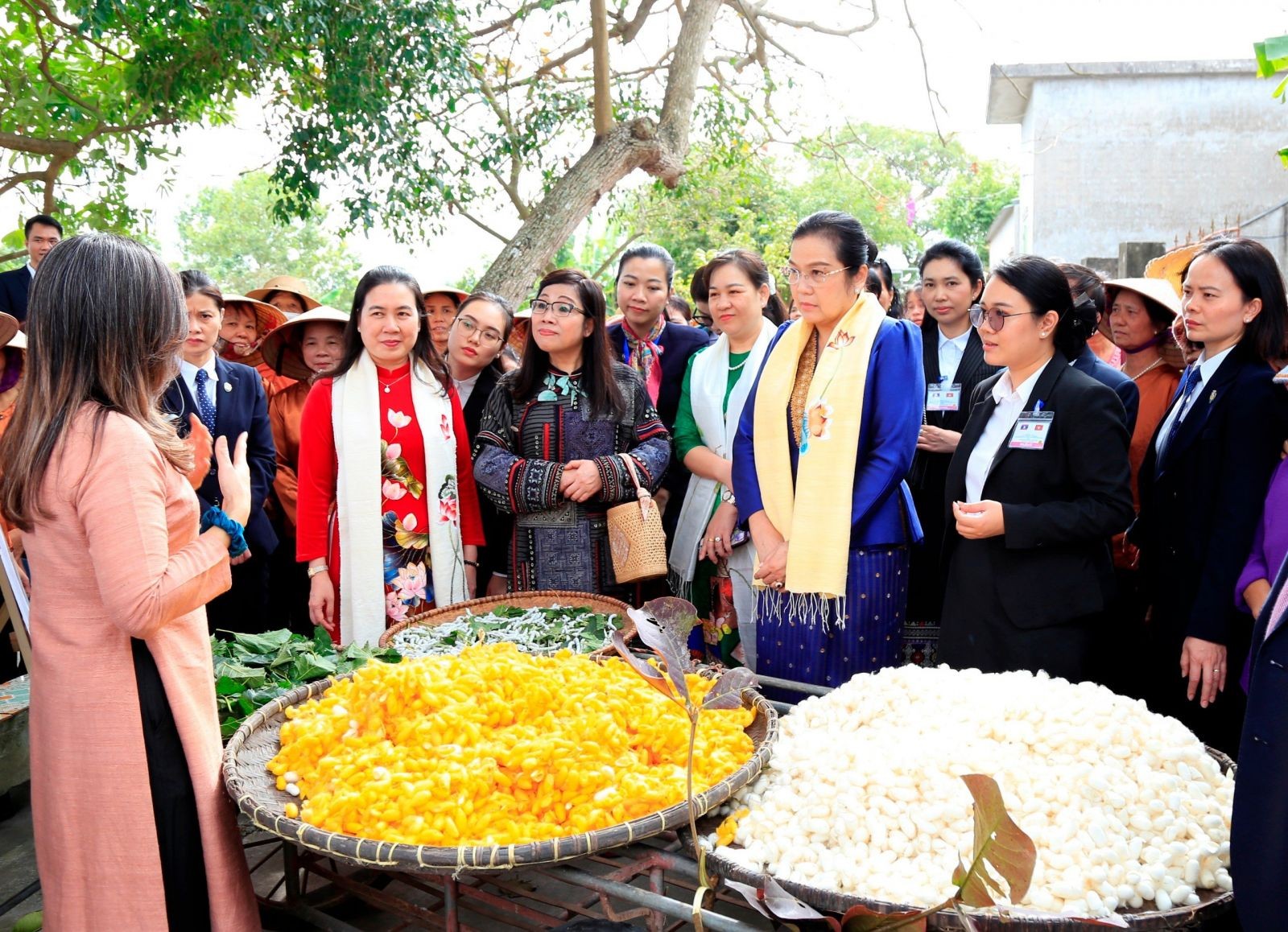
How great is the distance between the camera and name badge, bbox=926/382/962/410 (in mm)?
3578

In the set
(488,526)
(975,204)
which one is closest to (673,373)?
(488,526)

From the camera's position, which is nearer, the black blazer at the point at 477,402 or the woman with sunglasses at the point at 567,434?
the woman with sunglasses at the point at 567,434

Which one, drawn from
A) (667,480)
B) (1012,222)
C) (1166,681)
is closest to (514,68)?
(667,480)

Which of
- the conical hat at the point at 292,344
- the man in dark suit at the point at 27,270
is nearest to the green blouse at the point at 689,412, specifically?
the conical hat at the point at 292,344

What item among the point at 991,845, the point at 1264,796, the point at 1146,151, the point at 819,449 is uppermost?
the point at 1146,151

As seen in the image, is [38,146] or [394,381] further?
[38,146]

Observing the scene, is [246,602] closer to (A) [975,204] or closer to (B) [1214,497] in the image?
(B) [1214,497]

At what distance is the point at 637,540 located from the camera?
317 centimetres

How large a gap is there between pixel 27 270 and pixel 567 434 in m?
4.13

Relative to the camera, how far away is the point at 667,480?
392cm

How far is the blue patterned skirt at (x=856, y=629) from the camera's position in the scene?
2.87 meters

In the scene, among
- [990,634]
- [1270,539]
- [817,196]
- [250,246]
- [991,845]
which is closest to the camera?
[991,845]

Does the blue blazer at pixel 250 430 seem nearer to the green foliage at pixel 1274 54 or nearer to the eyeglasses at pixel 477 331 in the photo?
the eyeglasses at pixel 477 331

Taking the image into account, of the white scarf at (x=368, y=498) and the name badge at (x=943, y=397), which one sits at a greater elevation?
the name badge at (x=943, y=397)
